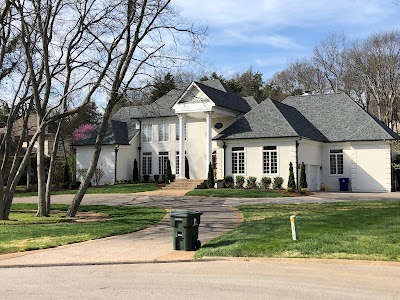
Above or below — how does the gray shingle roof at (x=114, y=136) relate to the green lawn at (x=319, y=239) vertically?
above

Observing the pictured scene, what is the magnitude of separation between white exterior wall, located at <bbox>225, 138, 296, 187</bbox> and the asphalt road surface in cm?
2260

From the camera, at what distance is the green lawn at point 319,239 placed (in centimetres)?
1008

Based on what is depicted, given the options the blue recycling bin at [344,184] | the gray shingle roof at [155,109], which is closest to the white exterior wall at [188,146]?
the gray shingle roof at [155,109]

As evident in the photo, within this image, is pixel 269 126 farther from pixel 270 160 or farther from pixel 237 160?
pixel 237 160

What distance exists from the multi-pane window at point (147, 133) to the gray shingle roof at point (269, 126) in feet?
29.2

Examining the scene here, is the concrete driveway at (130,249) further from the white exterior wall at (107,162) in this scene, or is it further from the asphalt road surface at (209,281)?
the white exterior wall at (107,162)

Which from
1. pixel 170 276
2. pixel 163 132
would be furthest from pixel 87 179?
pixel 163 132

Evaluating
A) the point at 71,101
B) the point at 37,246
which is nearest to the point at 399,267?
the point at 37,246

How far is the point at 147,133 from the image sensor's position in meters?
41.2

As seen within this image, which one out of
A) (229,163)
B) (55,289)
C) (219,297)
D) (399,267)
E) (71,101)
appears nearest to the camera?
(219,297)

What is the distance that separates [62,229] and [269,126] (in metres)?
20.7

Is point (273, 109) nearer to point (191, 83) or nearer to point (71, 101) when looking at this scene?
point (191, 83)

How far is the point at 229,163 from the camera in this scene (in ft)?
110

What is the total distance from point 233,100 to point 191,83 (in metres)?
5.57
